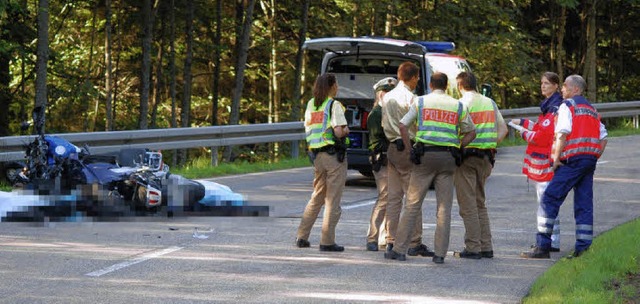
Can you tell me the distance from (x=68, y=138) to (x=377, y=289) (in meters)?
8.39

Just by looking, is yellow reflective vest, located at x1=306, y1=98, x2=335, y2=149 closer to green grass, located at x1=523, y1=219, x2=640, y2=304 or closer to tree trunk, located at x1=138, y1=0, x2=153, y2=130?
green grass, located at x1=523, y1=219, x2=640, y2=304

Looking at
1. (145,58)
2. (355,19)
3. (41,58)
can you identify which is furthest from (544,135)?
(355,19)

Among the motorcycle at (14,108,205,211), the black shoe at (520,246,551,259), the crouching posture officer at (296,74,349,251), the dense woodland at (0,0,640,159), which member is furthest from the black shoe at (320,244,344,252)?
the dense woodland at (0,0,640,159)

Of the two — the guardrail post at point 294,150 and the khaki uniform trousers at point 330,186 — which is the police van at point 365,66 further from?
the khaki uniform trousers at point 330,186

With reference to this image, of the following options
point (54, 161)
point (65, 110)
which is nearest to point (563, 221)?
point (54, 161)

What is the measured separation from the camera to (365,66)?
55.6ft

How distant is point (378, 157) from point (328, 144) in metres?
0.52

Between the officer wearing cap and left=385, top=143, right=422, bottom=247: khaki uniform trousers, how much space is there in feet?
0.70

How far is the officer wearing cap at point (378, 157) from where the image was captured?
1099 centimetres

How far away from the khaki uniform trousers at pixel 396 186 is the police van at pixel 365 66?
491 centimetres

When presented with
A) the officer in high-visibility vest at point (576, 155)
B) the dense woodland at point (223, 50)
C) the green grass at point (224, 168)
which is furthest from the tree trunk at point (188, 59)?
the officer in high-visibility vest at point (576, 155)

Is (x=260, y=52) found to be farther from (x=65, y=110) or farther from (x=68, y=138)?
(x=68, y=138)

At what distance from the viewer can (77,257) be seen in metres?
10.1

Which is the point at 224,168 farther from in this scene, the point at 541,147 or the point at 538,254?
the point at 538,254
